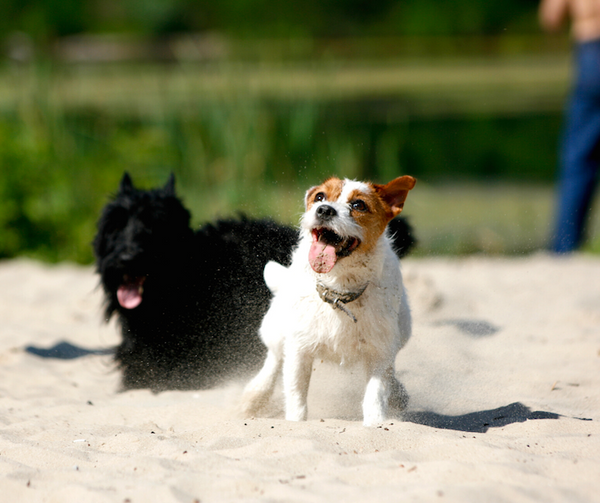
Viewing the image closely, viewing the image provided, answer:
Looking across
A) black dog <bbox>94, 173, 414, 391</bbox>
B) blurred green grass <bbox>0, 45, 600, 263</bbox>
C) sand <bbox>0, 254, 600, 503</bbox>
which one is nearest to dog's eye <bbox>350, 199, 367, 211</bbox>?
sand <bbox>0, 254, 600, 503</bbox>

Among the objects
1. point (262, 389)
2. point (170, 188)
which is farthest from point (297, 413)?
point (170, 188)

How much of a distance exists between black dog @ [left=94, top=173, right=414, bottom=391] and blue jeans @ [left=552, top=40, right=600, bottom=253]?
12.4 feet

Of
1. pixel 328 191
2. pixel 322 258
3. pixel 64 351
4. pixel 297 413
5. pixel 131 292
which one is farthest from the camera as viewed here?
pixel 64 351

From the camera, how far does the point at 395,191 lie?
3.45m

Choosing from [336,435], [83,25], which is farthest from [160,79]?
[83,25]

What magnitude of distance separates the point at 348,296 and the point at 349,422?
2.20 feet

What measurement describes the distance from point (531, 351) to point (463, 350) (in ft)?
1.69

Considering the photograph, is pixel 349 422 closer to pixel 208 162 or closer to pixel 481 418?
pixel 481 418

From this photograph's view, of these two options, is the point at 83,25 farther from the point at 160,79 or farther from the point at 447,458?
the point at 447,458

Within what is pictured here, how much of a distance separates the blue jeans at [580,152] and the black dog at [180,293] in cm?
379

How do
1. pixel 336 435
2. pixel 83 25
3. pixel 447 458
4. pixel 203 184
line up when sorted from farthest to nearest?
pixel 83 25 → pixel 203 184 → pixel 336 435 → pixel 447 458

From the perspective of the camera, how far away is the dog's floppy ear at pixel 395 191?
340 centimetres

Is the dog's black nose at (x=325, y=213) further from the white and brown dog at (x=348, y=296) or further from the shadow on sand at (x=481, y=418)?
the shadow on sand at (x=481, y=418)

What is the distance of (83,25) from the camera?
144 feet
